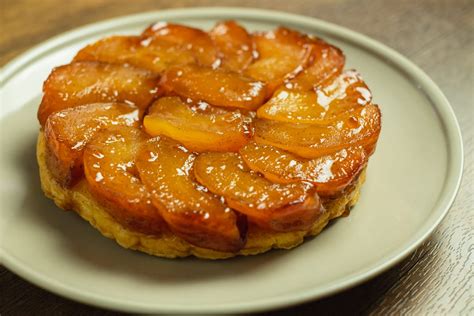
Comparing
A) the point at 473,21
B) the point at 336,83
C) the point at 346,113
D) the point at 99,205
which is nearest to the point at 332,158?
the point at 346,113

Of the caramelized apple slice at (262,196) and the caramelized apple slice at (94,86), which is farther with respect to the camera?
the caramelized apple slice at (94,86)

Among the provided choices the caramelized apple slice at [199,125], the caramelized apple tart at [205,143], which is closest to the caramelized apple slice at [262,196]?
the caramelized apple tart at [205,143]

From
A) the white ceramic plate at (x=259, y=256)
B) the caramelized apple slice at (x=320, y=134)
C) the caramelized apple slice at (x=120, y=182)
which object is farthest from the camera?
the caramelized apple slice at (x=320, y=134)

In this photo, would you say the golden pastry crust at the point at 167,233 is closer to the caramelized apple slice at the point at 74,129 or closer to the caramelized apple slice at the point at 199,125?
the caramelized apple slice at the point at 74,129

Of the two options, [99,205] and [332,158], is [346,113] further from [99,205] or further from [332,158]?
[99,205]

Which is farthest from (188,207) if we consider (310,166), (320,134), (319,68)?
(319,68)

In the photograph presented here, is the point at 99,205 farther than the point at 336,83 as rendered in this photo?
No

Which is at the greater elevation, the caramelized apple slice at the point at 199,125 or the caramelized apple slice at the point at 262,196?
the caramelized apple slice at the point at 199,125

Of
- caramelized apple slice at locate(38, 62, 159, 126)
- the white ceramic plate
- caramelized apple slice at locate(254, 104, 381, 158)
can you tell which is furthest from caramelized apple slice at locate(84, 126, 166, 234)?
caramelized apple slice at locate(254, 104, 381, 158)
